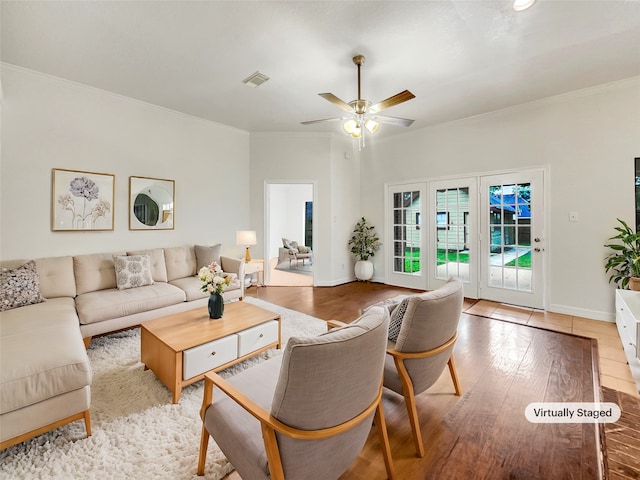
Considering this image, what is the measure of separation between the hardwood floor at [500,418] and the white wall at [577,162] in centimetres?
107

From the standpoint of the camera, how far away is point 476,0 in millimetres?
2129

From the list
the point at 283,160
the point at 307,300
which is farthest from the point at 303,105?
the point at 307,300

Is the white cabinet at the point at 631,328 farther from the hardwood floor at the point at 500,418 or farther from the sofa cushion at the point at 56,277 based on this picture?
the sofa cushion at the point at 56,277

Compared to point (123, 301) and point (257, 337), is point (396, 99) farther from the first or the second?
point (123, 301)

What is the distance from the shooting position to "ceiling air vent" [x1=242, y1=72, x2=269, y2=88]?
3213 mm

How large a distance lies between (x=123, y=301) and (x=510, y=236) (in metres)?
5.17

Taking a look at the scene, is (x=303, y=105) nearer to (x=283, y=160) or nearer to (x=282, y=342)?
(x=283, y=160)

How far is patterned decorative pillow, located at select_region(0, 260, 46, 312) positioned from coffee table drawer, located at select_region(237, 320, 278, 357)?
2.09 m

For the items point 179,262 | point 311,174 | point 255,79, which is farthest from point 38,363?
point 311,174

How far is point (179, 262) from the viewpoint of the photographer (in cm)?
405

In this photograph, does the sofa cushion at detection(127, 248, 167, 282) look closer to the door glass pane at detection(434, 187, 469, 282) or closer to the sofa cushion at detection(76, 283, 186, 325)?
the sofa cushion at detection(76, 283, 186, 325)

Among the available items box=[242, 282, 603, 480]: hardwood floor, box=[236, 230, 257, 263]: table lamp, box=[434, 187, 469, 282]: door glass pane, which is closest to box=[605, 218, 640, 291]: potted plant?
box=[242, 282, 603, 480]: hardwood floor

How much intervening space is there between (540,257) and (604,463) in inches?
123

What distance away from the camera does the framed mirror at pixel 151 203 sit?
157 inches
